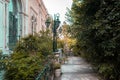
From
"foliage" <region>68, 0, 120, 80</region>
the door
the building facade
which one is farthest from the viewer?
the door

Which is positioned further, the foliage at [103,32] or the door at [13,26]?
the door at [13,26]

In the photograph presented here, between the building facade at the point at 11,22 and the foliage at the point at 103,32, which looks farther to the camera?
the building facade at the point at 11,22

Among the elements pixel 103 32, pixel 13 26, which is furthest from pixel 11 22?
pixel 103 32

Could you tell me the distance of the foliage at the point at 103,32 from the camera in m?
11.2

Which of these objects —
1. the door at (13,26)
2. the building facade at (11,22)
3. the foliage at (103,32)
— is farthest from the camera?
the door at (13,26)

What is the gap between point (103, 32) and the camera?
36.9ft

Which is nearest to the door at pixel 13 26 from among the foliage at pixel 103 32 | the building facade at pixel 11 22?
the building facade at pixel 11 22

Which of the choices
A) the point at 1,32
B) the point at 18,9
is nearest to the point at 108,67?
the point at 1,32

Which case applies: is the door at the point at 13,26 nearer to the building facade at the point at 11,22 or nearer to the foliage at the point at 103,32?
the building facade at the point at 11,22

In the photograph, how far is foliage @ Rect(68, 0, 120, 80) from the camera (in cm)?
1116

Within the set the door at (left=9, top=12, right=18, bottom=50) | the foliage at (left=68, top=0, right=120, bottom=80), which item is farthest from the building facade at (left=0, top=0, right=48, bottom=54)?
the foliage at (left=68, top=0, right=120, bottom=80)

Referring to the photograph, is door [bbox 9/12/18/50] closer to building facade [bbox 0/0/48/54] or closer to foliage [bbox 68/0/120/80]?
building facade [bbox 0/0/48/54]

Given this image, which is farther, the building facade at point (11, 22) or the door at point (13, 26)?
the door at point (13, 26)

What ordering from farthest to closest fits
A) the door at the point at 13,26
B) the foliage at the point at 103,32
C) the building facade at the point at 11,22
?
the door at the point at 13,26 < the building facade at the point at 11,22 < the foliage at the point at 103,32
